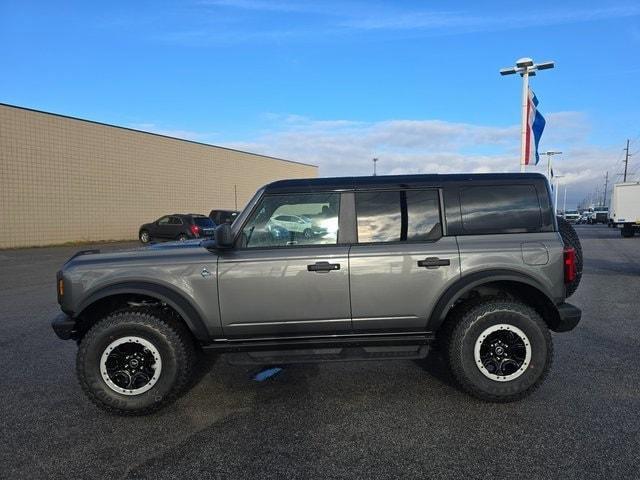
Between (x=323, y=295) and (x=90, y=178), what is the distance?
26252mm

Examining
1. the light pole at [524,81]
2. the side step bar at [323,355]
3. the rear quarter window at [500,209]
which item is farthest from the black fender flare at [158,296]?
the light pole at [524,81]

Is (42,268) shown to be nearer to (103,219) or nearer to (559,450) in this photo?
(103,219)

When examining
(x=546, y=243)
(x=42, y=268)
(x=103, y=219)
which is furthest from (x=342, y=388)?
(x=103, y=219)

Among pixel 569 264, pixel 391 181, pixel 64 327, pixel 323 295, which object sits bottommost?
pixel 64 327

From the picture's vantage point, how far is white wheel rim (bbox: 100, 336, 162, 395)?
4.13 meters

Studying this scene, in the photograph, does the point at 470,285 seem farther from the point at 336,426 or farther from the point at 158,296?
the point at 158,296

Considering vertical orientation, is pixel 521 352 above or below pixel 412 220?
below

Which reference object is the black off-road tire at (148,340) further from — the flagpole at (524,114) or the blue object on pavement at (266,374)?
the flagpole at (524,114)

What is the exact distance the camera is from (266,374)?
5.10 meters

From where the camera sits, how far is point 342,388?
464 cm

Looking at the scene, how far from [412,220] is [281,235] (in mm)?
1158

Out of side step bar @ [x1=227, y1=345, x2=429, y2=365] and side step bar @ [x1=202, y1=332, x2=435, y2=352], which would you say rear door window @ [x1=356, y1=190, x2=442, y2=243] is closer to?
side step bar @ [x1=202, y1=332, x2=435, y2=352]

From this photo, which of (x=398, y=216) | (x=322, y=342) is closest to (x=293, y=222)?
(x=398, y=216)

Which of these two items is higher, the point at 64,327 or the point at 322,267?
the point at 322,267
